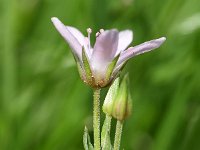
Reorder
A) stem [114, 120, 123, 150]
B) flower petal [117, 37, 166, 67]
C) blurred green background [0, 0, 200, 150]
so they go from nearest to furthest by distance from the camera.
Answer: stem [114, 120, 123, 150]
flower petal [117, 37, 166, 67]
blurred green background [0, 0, 200, 150]

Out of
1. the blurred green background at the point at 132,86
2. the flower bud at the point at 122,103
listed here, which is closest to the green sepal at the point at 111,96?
the flower bud at the point at 122,103

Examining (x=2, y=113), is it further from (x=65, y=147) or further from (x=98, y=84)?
(x=98, y=84)

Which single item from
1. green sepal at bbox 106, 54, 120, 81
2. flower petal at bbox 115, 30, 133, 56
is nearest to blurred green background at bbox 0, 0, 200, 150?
flower petal at bbox 115, 30, 133, 56

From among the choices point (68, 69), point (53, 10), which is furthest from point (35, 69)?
point (53, 10)

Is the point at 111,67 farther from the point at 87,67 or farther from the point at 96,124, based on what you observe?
the point at 96,124

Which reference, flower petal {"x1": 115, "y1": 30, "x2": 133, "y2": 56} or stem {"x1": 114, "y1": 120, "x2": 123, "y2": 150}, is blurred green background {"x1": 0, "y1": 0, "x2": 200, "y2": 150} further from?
stem {"x1": 114, "y1": 120, "x2": 123, "y2": 150}

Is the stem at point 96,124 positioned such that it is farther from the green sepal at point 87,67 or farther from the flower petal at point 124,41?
the flower petal at point 124,41
